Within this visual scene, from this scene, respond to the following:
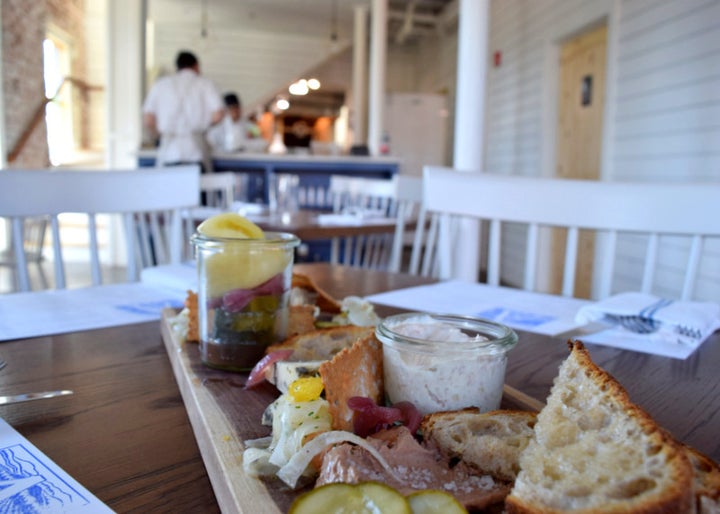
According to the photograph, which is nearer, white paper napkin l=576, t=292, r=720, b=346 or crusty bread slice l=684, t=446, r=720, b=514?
crusty bread slice l=684, t=446, r=720, b=514

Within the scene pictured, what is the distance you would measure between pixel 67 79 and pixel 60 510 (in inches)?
426

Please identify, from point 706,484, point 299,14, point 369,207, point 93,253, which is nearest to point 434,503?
point 706,484

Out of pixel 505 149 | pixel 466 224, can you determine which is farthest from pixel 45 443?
pixel 505 149

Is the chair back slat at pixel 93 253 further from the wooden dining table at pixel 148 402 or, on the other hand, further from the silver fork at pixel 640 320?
the silver fork at pixel 640 320

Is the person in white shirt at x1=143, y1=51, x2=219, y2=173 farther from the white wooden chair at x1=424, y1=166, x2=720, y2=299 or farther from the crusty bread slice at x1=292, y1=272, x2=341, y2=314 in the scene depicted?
the crusty bread slice at x1=292, y1=272, x2=341, y2=314

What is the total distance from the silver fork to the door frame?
10.7 ft

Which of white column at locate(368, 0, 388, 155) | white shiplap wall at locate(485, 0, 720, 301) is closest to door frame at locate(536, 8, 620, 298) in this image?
white shiplap wall at locate(485, 0, 720, 301)

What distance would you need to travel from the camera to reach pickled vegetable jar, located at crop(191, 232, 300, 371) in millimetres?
719

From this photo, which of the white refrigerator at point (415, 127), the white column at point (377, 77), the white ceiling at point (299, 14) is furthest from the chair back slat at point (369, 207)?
the white ceiling at point (299, 14)

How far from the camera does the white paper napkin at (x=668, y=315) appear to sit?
38.9 inches

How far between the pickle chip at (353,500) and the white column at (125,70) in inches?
271

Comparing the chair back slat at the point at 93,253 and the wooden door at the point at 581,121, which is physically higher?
the wooden door at the point at 581,121

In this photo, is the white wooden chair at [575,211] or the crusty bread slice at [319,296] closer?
the crusty bread slice at [319,296]

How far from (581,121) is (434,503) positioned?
5.70m
